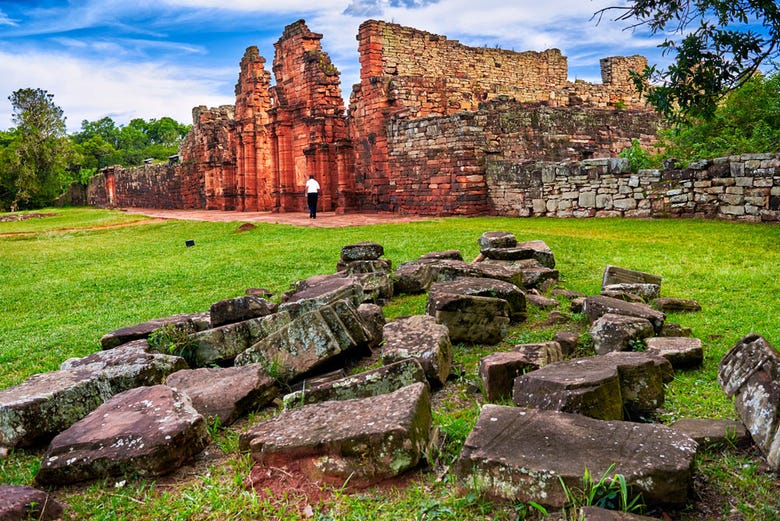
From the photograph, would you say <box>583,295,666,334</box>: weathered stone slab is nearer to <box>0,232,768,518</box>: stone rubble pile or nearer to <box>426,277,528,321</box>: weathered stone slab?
<box>0,232,768,518</box>: stone rubble pile

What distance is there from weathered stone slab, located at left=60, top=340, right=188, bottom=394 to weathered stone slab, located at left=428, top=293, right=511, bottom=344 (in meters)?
1.99

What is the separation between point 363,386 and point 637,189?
12.2 metres

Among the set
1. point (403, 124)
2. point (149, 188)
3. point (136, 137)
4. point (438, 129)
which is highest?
point (136, 137)

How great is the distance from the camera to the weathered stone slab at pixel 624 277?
6.04m

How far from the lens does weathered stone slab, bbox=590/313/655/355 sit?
419cm

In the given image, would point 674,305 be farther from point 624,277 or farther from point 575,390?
point 575,390

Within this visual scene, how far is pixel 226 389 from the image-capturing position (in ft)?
12.6

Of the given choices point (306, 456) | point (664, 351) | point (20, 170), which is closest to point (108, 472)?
point (306, 456)

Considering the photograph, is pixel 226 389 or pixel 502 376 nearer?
pixel 502 376

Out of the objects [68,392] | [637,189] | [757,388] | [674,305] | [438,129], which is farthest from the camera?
[438,129]

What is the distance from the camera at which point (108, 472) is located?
2992 millimetres

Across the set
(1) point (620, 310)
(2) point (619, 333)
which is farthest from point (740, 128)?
(2) point (619, 333)

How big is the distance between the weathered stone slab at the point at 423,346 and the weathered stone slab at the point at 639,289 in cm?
213

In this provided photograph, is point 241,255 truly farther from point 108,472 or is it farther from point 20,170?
point 20,170
